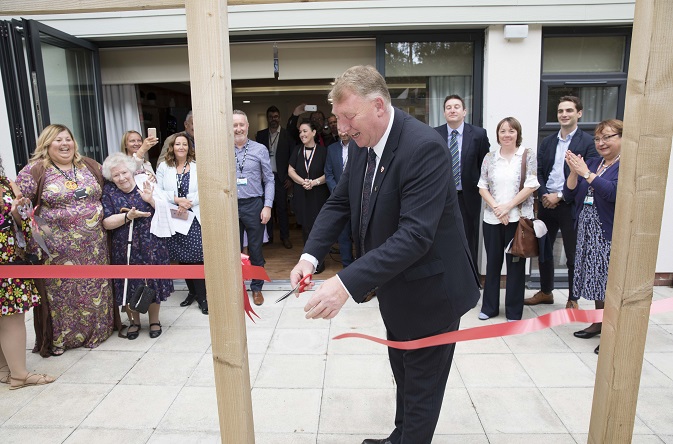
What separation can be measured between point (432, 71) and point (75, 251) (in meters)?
3.92

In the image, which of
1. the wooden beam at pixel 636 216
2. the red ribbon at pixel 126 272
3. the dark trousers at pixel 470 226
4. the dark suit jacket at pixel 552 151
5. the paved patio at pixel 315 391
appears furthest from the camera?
the dark trousers at pixel 470 226

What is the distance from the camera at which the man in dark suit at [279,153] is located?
695 centimetres

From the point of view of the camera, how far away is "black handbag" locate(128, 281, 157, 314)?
12.9 ft

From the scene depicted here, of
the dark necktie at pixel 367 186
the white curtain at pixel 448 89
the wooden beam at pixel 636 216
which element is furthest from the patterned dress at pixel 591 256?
the dark necktie at pixel 367 186

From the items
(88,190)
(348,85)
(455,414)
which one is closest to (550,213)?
(455,414)

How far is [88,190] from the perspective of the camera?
382cm

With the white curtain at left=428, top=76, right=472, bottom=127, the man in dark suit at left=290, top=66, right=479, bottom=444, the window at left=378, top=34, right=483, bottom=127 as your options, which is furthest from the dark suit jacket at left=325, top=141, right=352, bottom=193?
the man in dark suit at left=290, top=66, right=479, bottom=444

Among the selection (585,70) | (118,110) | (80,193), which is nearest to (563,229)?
(585,70)

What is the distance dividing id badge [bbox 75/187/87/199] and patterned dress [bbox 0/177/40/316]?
47cm

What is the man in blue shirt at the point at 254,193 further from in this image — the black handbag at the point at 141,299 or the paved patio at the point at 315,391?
the black handbag at the point at 141,299

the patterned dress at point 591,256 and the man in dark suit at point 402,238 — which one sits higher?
the man in dark suit at point 402,238

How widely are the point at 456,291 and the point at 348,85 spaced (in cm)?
98

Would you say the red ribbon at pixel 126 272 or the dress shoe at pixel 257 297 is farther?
the dress shoe at pixel 257 297

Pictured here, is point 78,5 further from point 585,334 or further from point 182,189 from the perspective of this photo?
point 585,334
